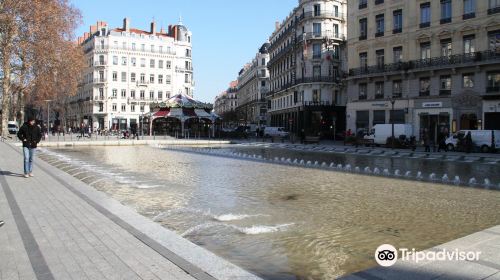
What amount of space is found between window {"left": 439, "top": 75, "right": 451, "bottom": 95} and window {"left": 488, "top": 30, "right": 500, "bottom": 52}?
4.07m

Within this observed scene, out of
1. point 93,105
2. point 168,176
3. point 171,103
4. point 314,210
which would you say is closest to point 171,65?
point 93,105

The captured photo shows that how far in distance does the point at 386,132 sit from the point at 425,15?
38.0 ft

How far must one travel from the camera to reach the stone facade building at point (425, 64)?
1380 inches

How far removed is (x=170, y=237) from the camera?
613cm

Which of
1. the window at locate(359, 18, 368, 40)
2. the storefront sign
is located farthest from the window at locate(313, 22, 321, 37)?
the storefront sign

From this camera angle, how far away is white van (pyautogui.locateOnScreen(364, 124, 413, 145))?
36.4m

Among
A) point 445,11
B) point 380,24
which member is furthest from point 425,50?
point 380,24

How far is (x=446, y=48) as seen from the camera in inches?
1494

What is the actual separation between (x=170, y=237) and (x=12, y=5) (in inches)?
1498

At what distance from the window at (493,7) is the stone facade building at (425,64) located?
0.07 m

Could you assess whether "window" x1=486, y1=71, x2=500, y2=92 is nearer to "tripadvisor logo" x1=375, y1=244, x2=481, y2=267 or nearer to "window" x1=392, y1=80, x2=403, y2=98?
"window" x1=392, y1=80, x2=403, y2=98

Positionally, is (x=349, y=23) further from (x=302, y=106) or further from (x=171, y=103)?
(x=171, y=103)

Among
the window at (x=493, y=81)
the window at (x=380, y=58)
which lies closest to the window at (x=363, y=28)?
the window at (x=380, y=58)

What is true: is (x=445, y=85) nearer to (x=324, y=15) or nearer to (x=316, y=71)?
(x=316, y=71)
